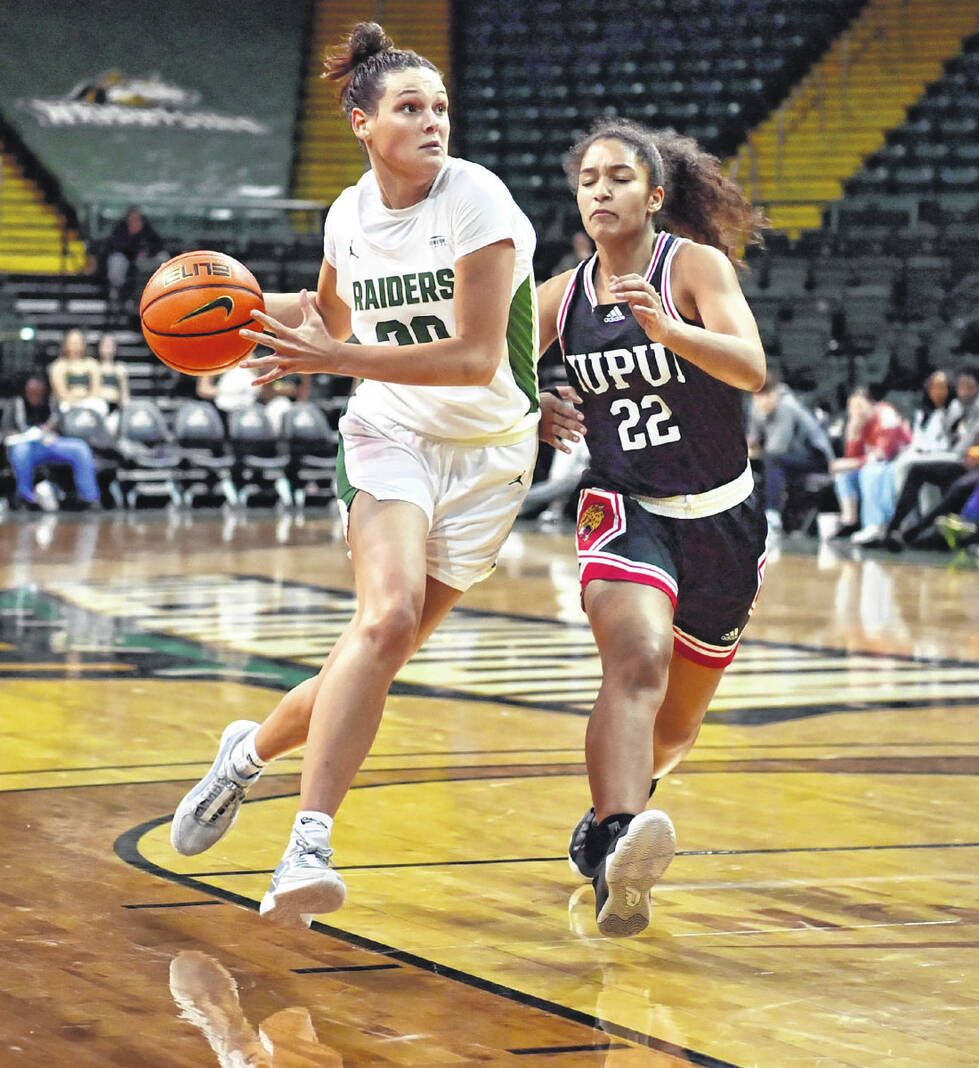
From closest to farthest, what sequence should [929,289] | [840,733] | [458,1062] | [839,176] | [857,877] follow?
[458,1062], [857,877], [840,733], [929,289], [839,176]

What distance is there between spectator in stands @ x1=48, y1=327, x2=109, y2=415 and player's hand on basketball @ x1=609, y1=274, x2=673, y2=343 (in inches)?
466

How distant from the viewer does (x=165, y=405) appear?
1678 centimetres

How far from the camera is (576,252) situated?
17.5 m

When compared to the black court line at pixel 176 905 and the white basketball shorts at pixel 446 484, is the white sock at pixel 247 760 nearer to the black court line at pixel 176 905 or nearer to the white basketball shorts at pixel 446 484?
the black court line at pixel 176 905

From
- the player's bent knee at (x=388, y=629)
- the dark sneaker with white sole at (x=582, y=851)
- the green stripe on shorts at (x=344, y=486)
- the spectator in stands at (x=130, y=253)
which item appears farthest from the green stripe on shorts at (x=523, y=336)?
the spectator in stands at (x=130, y=253)

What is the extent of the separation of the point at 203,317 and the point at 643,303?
860mm

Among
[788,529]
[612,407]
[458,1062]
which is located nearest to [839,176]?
[788,529]

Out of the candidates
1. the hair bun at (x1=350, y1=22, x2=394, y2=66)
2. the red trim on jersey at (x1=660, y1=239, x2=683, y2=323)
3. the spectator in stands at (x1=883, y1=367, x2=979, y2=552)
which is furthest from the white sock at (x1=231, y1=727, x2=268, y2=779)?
the spectator in stands at (x1=883, y1=367, x2=979, y2=552)

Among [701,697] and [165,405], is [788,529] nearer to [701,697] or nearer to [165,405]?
[165,405]

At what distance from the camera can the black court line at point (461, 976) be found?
2709mm

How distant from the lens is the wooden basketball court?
2795mm

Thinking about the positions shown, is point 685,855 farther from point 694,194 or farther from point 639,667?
point 694,194

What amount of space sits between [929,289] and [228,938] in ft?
46.5

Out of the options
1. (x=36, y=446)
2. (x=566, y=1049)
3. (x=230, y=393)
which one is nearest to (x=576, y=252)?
(x=230, y=393)
